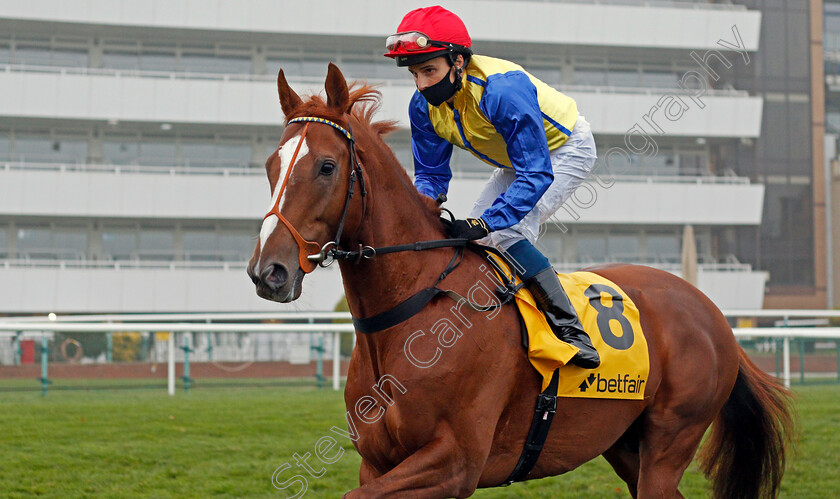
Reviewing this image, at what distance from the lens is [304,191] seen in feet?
7.86

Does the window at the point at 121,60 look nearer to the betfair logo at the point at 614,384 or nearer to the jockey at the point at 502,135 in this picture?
the jockey at the point at 502,135

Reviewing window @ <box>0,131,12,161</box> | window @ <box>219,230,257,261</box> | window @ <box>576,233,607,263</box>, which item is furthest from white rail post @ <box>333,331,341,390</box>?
window @ <box>0,131,12,161</box>

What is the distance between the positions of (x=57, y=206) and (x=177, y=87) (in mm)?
4222

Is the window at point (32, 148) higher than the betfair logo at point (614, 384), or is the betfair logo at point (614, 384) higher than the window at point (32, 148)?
the window at point (32, 148)

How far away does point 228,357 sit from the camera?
35.8 ft

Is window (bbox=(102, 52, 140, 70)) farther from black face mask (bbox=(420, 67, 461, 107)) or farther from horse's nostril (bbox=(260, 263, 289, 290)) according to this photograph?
horse's nostril (bbox=(260, 263, 289, 290))

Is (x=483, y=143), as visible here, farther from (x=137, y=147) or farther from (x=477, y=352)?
(x=137, y=147)

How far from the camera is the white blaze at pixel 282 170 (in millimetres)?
2305

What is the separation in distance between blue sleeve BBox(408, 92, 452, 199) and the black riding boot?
21.7 inches

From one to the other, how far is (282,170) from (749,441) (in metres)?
2.60

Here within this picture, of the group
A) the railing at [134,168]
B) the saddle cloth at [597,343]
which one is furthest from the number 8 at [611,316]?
the railing at [134,168]

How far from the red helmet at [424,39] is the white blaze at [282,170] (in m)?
0.55

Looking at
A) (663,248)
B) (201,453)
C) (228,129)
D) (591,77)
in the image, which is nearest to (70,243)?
(228,129)

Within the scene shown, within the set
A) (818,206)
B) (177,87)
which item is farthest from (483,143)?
(818,206)
